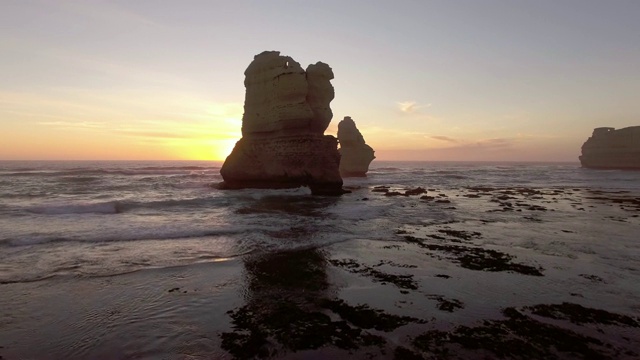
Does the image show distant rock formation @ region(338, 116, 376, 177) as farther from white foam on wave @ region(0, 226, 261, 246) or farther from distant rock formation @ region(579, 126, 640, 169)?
distant rock formation @ region(579, 126, 640, 169)

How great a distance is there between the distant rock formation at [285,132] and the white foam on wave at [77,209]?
47.2 feet

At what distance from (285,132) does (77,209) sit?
61.1 feet

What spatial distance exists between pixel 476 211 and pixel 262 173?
2067 centimetres

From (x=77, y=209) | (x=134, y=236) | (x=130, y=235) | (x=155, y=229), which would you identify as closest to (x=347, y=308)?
(x=134, y=236)

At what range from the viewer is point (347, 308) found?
24.1 feet

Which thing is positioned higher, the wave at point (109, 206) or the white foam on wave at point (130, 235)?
the wave at point (109, 206)

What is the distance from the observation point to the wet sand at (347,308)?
5.68 meters

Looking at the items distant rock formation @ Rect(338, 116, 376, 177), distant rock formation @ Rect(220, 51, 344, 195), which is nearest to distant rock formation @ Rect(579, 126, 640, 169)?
distant rock formation @ Rect(338, 116, 376, 177)

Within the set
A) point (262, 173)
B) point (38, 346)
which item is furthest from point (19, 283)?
point (262, 173)

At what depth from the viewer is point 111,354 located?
553 cm

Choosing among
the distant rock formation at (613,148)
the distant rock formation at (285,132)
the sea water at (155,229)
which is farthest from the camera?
the distant rock formation at (613,148)

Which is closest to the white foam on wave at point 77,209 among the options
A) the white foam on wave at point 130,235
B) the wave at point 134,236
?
the white foam on wave at point 130,235

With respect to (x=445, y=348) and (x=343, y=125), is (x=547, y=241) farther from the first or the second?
(x=343, y=125)

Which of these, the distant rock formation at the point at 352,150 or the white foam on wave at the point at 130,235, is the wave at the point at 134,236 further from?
the distant rock formation at the point at 352,150
